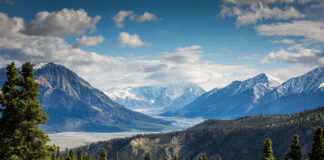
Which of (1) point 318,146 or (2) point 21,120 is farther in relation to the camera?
(1) point 318,146

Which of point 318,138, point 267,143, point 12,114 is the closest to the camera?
point 12,114

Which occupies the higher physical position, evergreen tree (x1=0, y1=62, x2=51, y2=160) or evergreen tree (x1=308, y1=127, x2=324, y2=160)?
evergreen tree (x1=0, y1=62, x2=51, y2=160)

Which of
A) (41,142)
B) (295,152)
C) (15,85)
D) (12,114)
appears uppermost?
(15,85)

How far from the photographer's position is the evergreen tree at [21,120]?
1182 inches

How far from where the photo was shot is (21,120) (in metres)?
30.5

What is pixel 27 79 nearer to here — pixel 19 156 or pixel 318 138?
pixel 19 156

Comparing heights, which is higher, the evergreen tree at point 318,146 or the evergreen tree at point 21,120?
the evergreen tree at point 21,120

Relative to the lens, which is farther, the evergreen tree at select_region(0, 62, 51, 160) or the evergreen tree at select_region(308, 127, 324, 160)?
the evergreen tree at select_region(308, 127, 324, 160)

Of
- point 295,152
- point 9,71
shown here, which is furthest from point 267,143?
point 9,71

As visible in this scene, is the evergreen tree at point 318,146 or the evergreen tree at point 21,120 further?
the evergreen tree at point 318,146

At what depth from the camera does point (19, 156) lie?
30.6 meters

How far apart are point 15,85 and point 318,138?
118 ft

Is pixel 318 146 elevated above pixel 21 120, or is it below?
below

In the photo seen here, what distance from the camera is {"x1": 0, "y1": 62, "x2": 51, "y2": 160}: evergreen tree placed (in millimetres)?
30031
